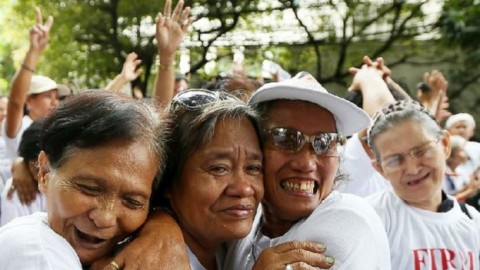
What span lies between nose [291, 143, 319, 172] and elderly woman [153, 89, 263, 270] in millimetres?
129

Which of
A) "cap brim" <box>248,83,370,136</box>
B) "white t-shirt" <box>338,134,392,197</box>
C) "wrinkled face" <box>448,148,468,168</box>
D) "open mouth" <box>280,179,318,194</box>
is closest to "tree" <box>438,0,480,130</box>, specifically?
"wrinkled face" <box>448,148,468,168</box>

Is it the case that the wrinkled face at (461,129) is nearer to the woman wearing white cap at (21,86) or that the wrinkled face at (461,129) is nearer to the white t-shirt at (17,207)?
the woman wearing white cap at (21,86)

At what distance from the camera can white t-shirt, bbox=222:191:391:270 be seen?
1908mm

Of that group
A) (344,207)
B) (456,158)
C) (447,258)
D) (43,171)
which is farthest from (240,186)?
(456,158)

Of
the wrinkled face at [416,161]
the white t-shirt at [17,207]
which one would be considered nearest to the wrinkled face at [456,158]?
the wrinkled face at [416,161]

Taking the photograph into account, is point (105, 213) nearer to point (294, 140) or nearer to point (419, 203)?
point (294, 140)

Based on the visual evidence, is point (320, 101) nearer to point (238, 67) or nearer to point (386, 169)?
point (386, 169)

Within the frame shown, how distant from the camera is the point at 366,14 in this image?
55.1 ft

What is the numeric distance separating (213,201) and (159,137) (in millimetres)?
284

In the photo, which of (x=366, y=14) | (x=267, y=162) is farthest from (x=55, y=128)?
(x=366, y=14)

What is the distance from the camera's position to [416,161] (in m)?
3.15

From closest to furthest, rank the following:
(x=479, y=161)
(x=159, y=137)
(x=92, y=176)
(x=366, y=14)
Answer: (x=92, y=176) → (x=159, y=137) → (x=479, y=161) → (x=366, y=14)

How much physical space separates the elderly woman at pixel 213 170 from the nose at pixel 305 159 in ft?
0.42

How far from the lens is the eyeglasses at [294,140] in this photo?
2203 mm
